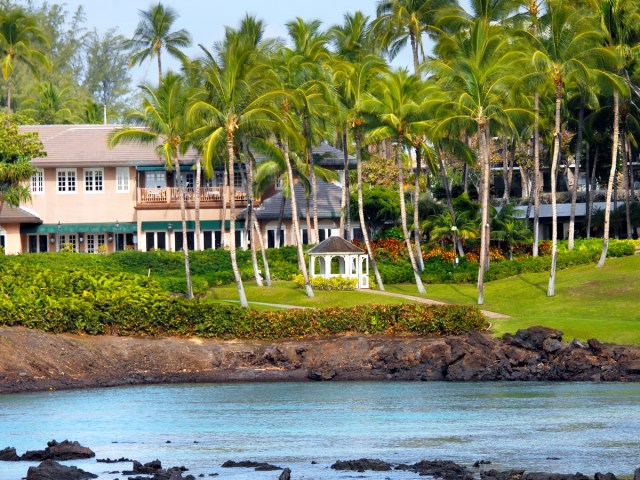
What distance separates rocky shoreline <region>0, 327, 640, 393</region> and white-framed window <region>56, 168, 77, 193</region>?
27.6 m

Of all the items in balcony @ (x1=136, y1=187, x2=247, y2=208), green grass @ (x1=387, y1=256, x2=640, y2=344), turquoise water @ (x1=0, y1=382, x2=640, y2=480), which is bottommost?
turquoise water @ (x1=0, y1=382, x2=640, y2=480)

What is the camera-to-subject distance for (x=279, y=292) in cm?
5812

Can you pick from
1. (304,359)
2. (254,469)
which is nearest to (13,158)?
A: (304,359)

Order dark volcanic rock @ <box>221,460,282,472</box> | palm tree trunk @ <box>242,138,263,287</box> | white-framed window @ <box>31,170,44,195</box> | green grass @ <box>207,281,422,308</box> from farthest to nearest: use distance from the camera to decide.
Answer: white-framed window @ <box>31,170,44,195</box>
green grass @ <box>207,281,422,308</box>
palm tree trunk @ <box>242,138,263,287</box>
dark volcanic rock @ <box>221,460,282,472</box>

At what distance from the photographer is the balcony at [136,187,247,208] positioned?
71938 mm

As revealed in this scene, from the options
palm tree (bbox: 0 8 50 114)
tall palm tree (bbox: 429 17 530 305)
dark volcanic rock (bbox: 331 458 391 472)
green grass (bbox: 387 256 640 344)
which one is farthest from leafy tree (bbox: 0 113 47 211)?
dark volcanic rock (bbox: 331 458 391 472)

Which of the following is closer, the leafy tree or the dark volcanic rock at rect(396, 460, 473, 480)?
the dark volcanic rock at rect(396, 460, 473, 480)

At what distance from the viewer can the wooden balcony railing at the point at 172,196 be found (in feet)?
236

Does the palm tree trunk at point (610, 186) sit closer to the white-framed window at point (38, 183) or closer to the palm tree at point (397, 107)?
the palm tree at point (397, 107)

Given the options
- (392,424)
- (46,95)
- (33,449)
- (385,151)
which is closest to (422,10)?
(385,151)

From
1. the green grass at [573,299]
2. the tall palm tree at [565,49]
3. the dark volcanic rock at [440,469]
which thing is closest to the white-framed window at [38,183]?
the green grass at [573,299]

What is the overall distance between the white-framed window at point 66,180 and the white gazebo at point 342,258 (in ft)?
57.8

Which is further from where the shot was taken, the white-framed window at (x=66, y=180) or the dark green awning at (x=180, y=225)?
the white-framed window at (x=66, y=180)

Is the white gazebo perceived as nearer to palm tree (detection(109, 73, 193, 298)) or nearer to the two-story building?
palm tree (detection(109, 73, 193, 298))
